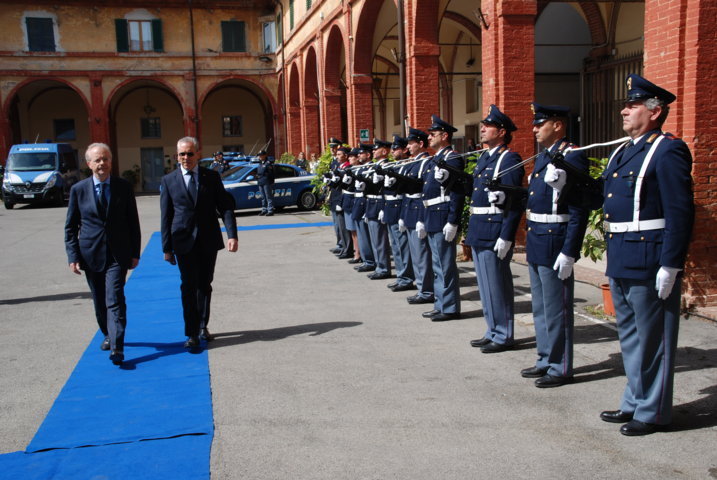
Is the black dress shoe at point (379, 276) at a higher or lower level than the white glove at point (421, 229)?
lower

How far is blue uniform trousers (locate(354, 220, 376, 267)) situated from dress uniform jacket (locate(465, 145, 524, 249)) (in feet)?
13.6

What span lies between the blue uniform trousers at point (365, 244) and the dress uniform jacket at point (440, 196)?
2823 mm

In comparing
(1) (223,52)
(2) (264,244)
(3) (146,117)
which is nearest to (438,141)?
(2) (264,244)

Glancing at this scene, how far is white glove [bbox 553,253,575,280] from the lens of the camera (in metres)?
4.61

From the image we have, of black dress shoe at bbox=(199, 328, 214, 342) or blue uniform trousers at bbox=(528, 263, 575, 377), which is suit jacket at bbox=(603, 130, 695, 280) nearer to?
blue uniform trousers at bbox=(528, 263, 575, 377)

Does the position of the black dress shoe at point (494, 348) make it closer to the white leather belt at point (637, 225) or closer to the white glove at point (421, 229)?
the white glove at point (421, 229)

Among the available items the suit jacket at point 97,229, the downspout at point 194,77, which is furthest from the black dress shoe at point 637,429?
the downspout at point 194,77

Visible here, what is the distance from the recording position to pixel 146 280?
9.63 metres

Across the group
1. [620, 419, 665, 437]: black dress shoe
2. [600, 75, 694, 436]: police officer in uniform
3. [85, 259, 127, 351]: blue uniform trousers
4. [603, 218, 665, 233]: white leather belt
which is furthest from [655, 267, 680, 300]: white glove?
[85, 259, 127, 351]: blue uniform trousers

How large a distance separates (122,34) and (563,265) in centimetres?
3400

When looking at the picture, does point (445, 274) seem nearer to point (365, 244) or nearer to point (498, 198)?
point (498, 198)

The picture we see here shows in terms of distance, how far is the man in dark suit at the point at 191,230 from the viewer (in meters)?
5.99

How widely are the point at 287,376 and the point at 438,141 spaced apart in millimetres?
2964

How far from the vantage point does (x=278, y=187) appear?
66.0 feet
